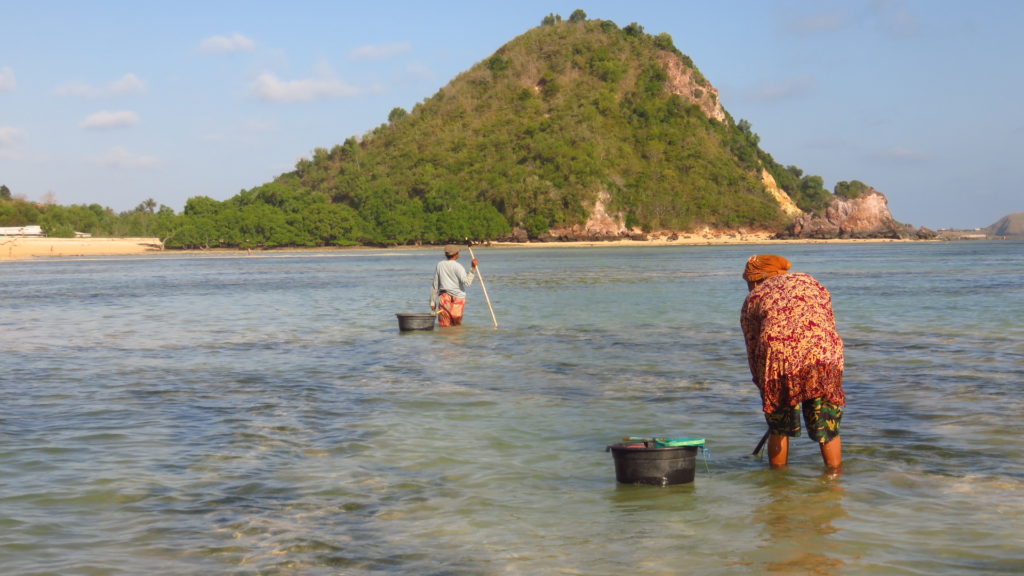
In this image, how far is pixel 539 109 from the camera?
16988cm

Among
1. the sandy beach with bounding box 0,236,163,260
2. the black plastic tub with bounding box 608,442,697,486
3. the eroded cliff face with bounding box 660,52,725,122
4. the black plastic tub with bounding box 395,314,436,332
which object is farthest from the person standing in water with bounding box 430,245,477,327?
the eroded cliff face with bounding box 660,52,725,122

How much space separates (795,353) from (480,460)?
2.80 meters

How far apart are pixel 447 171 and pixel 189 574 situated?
14871 cm

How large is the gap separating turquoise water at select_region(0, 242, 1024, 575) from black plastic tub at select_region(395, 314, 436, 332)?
2.02ft

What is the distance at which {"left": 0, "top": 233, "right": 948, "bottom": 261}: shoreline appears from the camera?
107 metres

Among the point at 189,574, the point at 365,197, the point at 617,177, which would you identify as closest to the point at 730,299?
the point at 189,574

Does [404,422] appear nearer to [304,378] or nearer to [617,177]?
[304,378]

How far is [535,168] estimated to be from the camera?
147375 millimetres

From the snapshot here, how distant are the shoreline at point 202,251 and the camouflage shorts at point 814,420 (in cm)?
9698

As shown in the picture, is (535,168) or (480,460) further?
A: (535,168)

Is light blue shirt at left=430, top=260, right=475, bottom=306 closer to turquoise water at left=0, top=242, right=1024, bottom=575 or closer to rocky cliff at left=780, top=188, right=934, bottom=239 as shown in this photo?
turquoise water at left=0, top=242, right=1024, bottom=575

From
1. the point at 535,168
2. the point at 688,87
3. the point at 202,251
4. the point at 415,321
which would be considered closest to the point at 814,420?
the point at 415,321

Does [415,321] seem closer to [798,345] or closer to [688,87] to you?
[798,345]

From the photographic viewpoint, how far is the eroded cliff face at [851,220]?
15450cm
